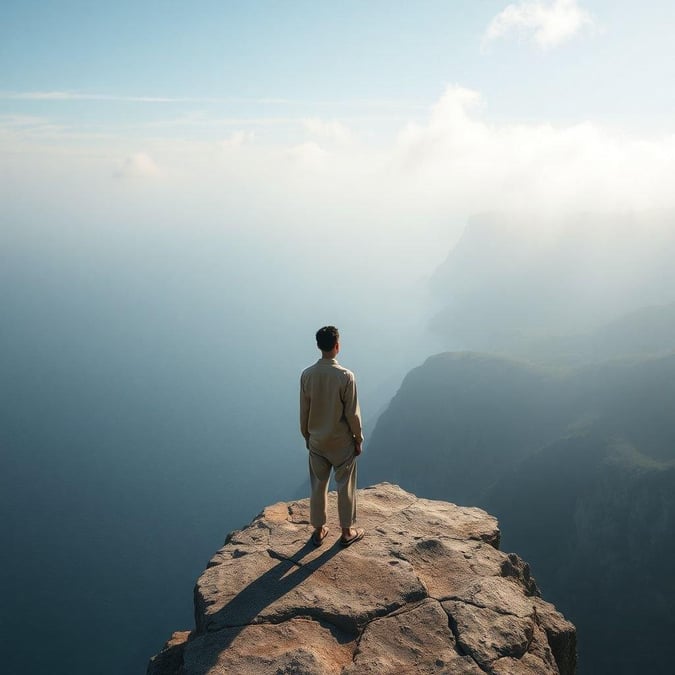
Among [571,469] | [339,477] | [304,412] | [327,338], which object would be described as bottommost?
[571,469]

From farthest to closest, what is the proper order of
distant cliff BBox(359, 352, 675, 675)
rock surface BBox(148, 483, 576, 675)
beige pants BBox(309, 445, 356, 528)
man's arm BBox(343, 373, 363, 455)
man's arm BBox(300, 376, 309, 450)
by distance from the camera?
distant cliff BBox(359, 352, 675, 675) → beige pants BBox(309, 445, 356, 528) → man's arm BBox(300, 376, 309, 450) → man's arm BBox(343, 373, 363, 455) → rock surface BBox(148, 483, 576, 675)

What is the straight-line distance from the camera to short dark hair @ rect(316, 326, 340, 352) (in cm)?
796

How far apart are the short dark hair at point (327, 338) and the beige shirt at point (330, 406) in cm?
25

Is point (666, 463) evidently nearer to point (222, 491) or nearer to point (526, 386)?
point (526, 386)

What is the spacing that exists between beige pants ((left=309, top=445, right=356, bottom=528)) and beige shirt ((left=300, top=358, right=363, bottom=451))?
17 cm

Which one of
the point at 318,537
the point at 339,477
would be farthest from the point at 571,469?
the point at 339,477

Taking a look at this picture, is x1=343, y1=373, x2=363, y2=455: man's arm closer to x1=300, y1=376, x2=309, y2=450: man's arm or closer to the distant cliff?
x1=300, y1=376, x2=309, y2=450: man's arm

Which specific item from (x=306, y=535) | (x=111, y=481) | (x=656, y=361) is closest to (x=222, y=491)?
(x=111, y=481)

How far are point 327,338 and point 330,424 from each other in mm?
1449

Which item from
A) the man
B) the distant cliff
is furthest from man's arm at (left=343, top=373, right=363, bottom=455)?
the distant cliff

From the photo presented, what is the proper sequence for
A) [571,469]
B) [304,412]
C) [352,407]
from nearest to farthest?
[352,407], [304,412], [571,469]

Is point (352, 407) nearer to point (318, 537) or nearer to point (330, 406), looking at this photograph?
point (330, 406)

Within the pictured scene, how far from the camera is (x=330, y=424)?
27.1 feet

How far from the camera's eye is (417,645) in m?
6.77
